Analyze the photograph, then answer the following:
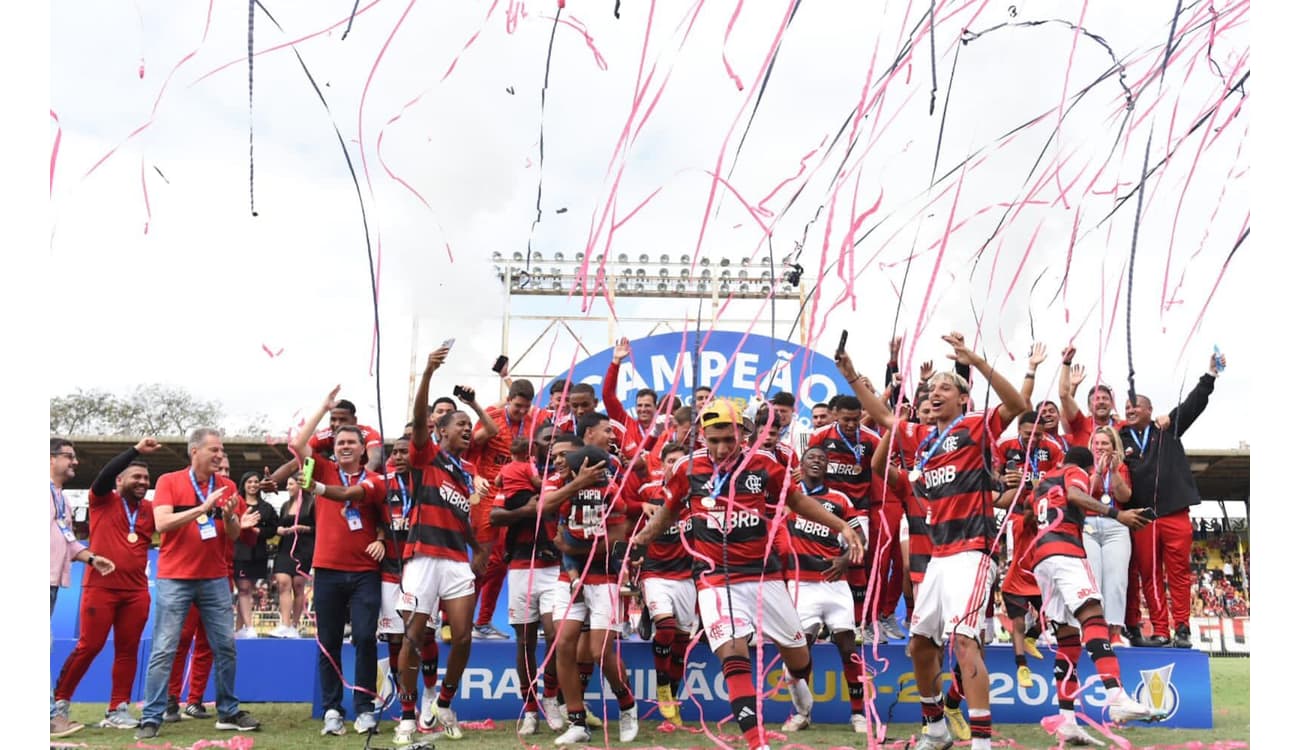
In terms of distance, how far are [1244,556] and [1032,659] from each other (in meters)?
23.2

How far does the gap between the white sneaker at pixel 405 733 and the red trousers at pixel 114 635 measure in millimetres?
2392

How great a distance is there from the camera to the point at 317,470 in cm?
768

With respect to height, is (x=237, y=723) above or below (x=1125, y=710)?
below

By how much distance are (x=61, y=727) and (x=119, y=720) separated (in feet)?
1.48

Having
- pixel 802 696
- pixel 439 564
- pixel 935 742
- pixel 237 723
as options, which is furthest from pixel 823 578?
pixel 237 723

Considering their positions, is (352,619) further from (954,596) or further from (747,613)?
(954,596)

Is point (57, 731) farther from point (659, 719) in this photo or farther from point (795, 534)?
point (795, 534)

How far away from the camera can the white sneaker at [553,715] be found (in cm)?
738

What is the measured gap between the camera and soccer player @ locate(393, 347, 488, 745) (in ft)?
22.8

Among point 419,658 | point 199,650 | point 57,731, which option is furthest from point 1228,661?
point 57,731

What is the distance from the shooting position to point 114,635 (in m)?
7.77

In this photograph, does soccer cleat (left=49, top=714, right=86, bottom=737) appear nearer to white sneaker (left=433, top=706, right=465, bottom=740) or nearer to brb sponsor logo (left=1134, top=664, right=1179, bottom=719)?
white sneaker (left=433, top=706, right=465, bottom=740)

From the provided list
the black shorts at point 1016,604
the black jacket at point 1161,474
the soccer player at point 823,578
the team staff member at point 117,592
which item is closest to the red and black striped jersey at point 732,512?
the soccer player at point 823,578

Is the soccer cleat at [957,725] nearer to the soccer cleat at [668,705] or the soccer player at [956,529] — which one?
the soccer player at [956,529]
